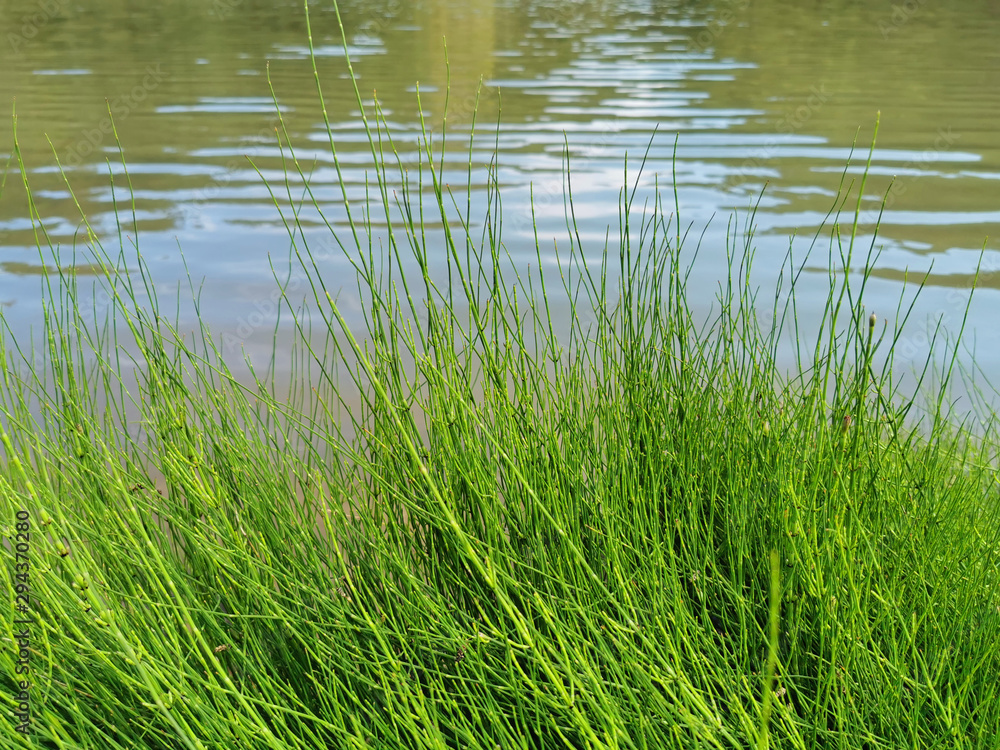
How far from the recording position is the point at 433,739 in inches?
48.6

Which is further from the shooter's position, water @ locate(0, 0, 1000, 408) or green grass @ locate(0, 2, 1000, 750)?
water @ locate(0, 0, 1000, 408)

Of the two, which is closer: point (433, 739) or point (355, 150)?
point (433, 739)

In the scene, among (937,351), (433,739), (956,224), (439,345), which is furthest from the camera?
(956,224)

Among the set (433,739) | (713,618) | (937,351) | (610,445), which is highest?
(610,445)

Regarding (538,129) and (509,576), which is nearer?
(509,576)

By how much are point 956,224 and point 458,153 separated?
10.7 ft

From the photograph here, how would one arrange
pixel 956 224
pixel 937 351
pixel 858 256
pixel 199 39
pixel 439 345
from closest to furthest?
pixel 439 345
pixel 937 351
pixel 858 256
pixel 956 224
pixel 199 39

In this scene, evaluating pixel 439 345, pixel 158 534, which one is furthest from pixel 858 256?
pixel 158 534

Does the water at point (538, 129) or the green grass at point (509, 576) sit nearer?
the green grass at point (509, 576)

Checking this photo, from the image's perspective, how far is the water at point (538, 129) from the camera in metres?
4.75

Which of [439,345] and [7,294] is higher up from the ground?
[439,345]

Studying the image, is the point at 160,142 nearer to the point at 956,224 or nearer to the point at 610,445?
the point at 956,224

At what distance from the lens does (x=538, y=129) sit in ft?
23.3

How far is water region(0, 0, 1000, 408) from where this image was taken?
475 centimetres
